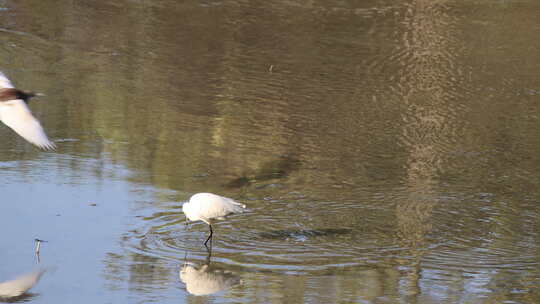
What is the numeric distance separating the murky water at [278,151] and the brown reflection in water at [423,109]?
0.04 meters

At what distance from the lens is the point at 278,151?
9.64 m

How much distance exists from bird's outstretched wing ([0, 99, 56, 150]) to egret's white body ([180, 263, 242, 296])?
134cm

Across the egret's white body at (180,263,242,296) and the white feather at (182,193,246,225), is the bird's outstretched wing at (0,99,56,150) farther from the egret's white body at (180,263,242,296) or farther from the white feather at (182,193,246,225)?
the white feather at (182,193,246,225)

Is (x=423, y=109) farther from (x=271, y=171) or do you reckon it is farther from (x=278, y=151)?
(x=271, y=171)

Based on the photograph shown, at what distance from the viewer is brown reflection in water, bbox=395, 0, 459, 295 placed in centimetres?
778

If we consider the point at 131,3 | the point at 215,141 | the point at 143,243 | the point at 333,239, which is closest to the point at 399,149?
the point at 215,141

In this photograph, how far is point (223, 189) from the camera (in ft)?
27.5

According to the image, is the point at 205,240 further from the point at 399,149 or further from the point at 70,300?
the point at 399,149

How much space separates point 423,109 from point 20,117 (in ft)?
22.4

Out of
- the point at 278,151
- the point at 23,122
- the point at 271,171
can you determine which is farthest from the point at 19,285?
the point at 278,151

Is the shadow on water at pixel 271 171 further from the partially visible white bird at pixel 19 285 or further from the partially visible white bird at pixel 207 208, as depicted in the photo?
the partially visible white bird at pixel 19 285

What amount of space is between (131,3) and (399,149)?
24.0 ft

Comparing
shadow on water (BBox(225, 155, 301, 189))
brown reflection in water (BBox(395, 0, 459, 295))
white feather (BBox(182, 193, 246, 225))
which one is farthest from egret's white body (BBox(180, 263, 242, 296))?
shadow on water (BBox(225, 155, 301, 189))

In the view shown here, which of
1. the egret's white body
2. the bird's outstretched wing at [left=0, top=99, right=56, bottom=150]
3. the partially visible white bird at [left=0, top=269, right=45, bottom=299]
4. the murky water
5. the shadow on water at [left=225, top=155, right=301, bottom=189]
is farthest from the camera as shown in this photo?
the shadow on water at [left=225, top=155, right=301, bottom=189]
